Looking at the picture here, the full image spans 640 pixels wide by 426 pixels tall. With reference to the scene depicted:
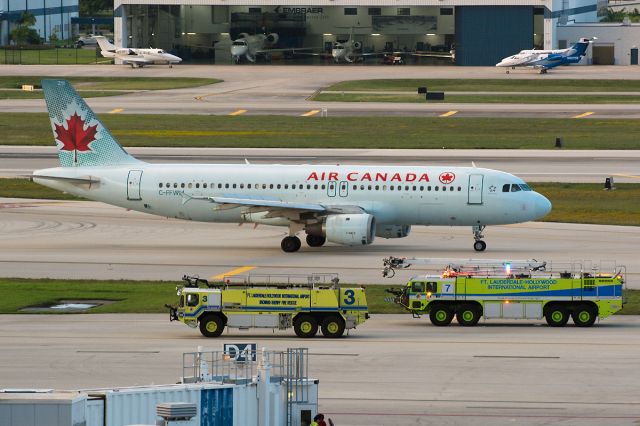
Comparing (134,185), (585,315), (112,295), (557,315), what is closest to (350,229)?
(134,185)

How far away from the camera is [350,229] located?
63.4 meters

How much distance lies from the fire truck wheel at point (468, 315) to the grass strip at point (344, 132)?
203 ft

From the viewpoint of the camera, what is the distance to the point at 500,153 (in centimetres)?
10469

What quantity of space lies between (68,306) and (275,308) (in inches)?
430

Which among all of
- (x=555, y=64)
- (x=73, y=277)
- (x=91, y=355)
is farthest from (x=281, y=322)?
(x=555, y=64)

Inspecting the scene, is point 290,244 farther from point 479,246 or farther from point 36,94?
point 36,94

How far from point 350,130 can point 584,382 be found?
84523mm

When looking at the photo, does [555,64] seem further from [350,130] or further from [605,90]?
[350,130]

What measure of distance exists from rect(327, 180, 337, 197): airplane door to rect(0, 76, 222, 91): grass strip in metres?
103

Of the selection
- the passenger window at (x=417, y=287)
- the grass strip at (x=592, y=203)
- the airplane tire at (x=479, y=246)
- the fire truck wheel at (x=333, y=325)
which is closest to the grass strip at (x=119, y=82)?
the grass strip at (x=592, y=203)

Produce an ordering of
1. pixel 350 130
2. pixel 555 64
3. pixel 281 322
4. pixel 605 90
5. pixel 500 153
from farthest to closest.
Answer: pixel 555 64 → pixel 605 90 → pixel 350 130 → pixel 500 153 → pixel 281 322

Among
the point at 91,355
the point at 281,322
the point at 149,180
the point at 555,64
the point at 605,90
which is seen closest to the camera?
the point at 91,355

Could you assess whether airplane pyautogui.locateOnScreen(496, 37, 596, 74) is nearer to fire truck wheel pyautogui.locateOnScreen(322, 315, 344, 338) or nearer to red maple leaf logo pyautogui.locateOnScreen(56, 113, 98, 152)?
red maple leaf logo pyautogui.locateOnScreen(56, 113, 98, 152)

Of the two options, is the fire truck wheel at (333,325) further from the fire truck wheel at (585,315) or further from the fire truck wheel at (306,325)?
the fire truck wheel at (585,315)
